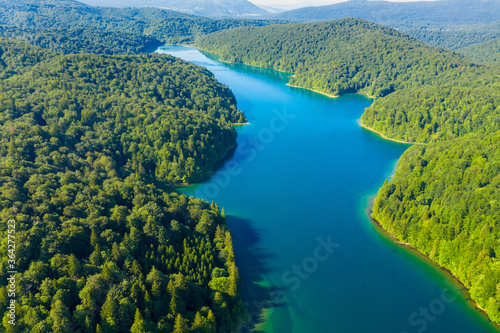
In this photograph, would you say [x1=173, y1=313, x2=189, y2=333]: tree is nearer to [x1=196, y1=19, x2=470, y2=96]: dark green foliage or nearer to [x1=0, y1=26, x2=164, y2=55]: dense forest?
[x1=196, y1=19, x2=470, y2=96]: dark green foliage

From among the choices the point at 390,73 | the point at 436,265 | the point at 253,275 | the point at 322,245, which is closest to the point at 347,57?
the point at 390,73

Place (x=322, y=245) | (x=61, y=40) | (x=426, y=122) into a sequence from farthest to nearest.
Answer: (x=61, y=40), (x=426, y=122), (x=322, y=245)

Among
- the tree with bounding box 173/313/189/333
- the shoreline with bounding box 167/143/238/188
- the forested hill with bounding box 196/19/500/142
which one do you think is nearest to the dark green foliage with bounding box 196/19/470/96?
the forested hill with bounding box 196/19/500/142

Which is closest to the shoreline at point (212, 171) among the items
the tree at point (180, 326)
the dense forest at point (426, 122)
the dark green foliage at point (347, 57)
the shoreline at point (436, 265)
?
the shoreline at point (436, 265)

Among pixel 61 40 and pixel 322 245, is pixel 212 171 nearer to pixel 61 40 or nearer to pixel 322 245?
pixel 322 245

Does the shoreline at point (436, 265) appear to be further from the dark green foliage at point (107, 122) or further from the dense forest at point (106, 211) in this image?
the dark green foliage at point (107, 122)

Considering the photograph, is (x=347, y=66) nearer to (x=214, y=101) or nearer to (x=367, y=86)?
(x=367, y=86)
